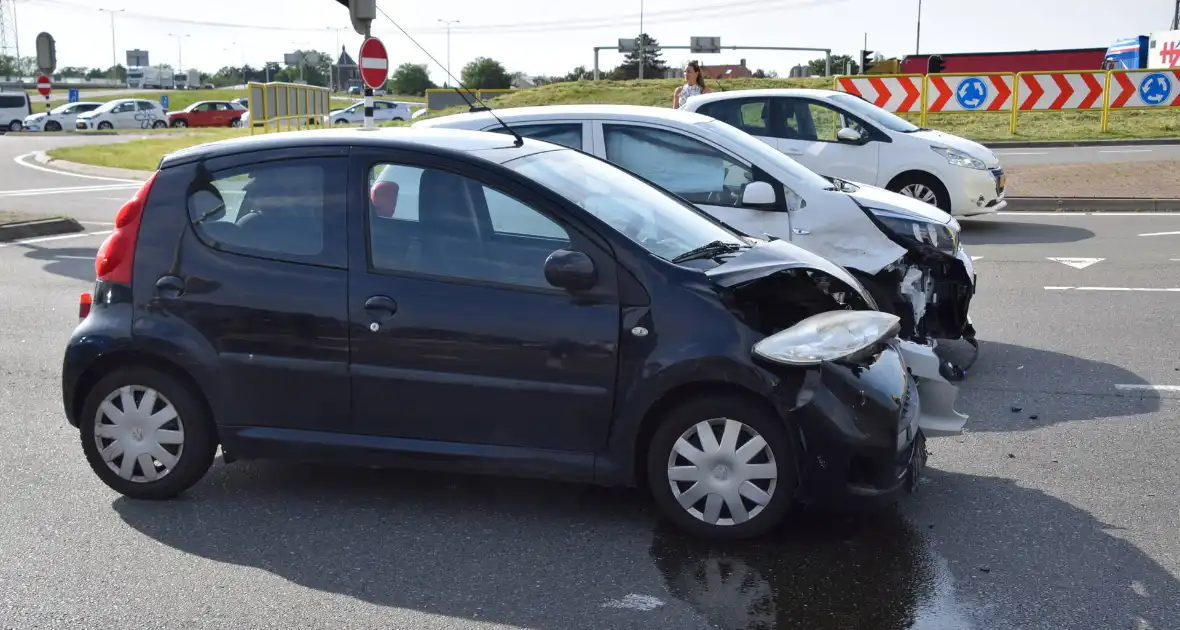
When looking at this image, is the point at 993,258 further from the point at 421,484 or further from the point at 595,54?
the point at 595,54

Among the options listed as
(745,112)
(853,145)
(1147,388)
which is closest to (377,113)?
(745,112)

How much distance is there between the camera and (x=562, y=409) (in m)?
4.72

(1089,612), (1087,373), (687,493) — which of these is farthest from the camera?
(1087,373)

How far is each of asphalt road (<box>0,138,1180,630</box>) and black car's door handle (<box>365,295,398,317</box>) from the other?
2.75ft

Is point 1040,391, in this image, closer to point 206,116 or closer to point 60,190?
point 60,190

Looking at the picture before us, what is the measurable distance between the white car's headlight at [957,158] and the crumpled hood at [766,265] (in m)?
8.41

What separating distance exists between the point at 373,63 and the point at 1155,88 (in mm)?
18793

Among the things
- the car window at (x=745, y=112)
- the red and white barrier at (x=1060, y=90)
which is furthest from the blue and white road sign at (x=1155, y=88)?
the car window at (x=745, y=112)

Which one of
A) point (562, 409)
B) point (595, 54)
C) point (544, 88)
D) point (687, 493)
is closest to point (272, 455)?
point (562, 409)

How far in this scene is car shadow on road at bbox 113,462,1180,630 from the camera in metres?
4.07

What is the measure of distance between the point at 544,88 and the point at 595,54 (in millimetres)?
18444

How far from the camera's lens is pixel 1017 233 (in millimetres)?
13656

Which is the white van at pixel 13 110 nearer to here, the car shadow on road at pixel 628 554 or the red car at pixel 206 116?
the red car at pixel 206 116

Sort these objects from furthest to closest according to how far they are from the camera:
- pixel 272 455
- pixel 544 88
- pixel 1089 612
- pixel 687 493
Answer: pixel 544 88, pixel 272 455, pixel 687 493, pixel 1089 612
